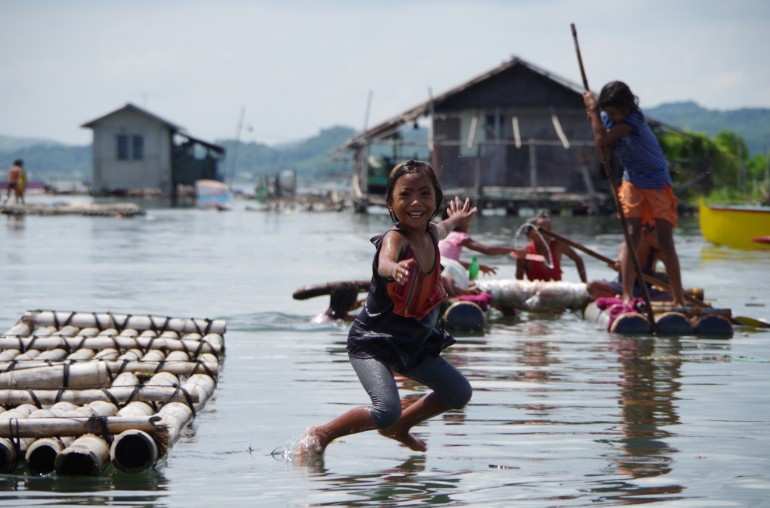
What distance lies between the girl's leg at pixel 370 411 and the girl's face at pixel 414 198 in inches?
26.5

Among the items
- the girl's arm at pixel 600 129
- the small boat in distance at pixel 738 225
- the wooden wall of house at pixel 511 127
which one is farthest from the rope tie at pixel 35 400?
the wooden wall of house at pixel 511 127

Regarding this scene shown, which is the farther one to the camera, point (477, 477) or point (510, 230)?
point (510, 230)

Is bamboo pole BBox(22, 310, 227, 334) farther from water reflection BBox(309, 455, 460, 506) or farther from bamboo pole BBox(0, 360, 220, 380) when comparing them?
water reflection BBox(309, 455, 460, 506)

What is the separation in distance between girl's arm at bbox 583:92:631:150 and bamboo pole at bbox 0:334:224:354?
11.8ft

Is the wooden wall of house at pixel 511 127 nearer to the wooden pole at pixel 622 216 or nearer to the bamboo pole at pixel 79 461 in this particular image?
the wooden pole at pixel 622 216

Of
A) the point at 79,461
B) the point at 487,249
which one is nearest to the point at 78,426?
the point at 79,461

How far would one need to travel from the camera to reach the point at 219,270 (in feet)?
70.2

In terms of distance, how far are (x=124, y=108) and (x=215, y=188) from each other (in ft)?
21.6

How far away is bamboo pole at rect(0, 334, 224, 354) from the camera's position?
10016mm

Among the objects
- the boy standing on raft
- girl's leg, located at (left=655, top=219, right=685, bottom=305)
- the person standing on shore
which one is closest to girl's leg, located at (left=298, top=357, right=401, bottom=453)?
the boy standing on raft

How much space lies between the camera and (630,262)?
1246 cm

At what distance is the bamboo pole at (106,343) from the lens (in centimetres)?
1002

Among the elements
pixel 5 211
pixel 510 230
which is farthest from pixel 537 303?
pixel 5 211

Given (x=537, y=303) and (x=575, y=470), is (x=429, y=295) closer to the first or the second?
(x=575, y=470)
